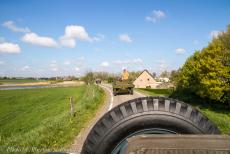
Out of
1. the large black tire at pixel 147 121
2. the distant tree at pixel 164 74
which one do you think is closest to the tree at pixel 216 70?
the large black tire at pixel 147 121

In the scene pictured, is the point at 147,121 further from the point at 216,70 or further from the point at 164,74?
the point at 164,74

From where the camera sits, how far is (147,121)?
2256 millimetres

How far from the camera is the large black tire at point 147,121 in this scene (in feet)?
7.30

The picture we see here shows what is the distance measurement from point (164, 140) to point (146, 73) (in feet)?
310

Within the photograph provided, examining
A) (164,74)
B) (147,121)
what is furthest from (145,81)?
(147,121)

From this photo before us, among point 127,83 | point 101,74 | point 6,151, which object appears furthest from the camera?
point 101,74

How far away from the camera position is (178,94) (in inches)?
1810

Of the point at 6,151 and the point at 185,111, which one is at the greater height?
the point at 185,111

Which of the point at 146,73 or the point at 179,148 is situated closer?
the point at 179,148

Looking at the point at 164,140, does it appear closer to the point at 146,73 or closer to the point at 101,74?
the point at 146,73

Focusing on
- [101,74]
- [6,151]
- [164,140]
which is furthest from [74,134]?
[101,74]

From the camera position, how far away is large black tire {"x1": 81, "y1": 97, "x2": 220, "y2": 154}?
2.22 metres

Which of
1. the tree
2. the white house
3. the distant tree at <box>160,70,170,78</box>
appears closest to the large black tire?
the tree

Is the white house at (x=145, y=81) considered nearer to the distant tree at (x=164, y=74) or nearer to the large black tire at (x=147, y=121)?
the distant tree at (x=164, y=74)
